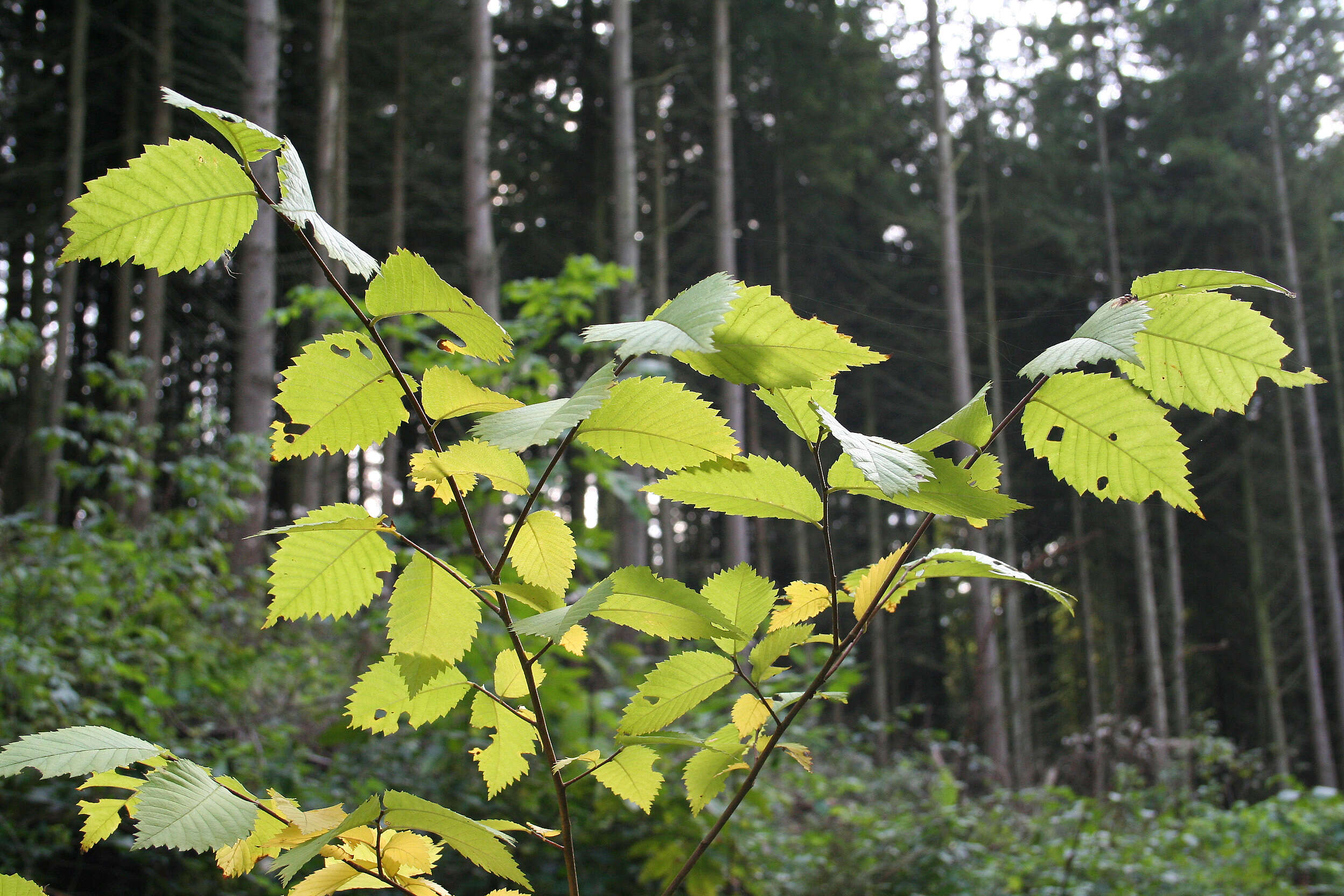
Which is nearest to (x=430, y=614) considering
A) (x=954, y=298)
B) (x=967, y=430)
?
(x=967, y=430)

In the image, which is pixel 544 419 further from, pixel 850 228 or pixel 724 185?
pixel 850 228

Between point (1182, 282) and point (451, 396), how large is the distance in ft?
1.26

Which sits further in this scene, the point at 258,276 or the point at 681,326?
the point at 258,276

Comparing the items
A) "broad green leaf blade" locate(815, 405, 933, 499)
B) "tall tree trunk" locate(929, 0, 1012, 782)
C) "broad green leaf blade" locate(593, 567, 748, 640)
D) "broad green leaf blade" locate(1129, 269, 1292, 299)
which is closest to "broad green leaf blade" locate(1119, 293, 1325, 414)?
"broad green leaf blade" locate(1129, 269, 1292, 299)

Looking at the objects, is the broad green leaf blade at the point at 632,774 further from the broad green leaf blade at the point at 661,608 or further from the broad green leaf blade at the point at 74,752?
the broad green leaf blade at the point at 74,752

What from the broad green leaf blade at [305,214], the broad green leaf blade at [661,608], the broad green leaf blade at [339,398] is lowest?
the broad green leaf blade at [661,608]

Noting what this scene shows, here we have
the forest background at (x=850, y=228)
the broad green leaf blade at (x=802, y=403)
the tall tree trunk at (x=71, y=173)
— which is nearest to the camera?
the broad green leaf blade at (x=802, y=403)

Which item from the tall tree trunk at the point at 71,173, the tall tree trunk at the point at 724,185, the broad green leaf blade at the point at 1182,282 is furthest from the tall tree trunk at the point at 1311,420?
the tall tree trunk at the point at 71,173

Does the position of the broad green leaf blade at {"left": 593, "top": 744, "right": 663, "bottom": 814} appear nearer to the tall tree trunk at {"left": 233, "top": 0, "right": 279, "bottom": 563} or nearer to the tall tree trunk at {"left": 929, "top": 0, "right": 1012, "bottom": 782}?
the tall tree trunk at {"left": 233, "top": 0, "right": 279, "bottom": 563}

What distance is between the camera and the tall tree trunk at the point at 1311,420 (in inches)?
441

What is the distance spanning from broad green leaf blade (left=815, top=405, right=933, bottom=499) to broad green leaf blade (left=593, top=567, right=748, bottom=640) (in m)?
A: 0.13

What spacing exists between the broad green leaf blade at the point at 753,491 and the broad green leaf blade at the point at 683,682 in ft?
0.34

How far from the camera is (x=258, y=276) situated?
583cm

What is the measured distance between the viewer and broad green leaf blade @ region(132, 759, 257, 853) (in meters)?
0.36
